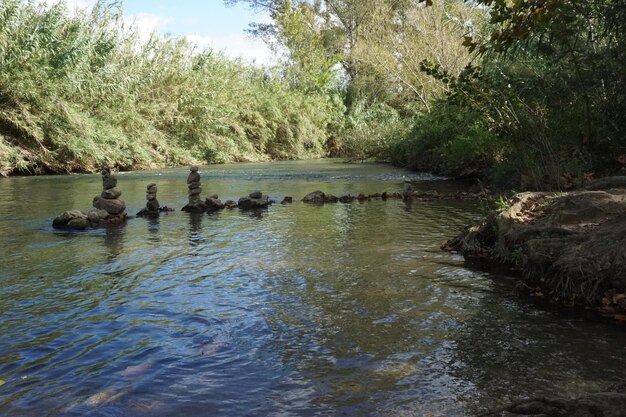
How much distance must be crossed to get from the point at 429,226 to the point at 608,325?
558cm

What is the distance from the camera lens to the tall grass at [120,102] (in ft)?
76.6

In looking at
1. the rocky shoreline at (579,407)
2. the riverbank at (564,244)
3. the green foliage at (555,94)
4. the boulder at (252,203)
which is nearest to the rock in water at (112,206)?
the boulder at (252,203)

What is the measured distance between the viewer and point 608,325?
5004mm

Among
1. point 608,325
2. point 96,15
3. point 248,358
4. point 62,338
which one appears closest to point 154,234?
point 62,338

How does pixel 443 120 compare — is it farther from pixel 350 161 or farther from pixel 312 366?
pixel 312 366

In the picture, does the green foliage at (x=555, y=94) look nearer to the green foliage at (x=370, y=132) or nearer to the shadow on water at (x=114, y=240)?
the shadow on water at (x=114, y=240)

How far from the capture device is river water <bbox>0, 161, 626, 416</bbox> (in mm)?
3719

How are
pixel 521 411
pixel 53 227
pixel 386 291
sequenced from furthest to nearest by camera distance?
1. pixel 53 227
2. pixel 386 291
3. pixel 521 411

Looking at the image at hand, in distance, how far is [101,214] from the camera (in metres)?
11.4

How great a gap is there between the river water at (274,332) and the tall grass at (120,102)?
15.9 meters

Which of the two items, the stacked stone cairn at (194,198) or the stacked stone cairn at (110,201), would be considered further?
the stacked stone cairn at (194,198)

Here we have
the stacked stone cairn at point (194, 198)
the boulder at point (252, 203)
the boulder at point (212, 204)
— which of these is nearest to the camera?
the stacked stone cairn at point (194, 198)

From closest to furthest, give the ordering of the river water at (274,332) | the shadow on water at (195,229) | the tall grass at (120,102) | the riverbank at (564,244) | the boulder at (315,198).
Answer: the river water at (274,332), the riverbank at (564,244), the shadow on water at (195,229), the boulder at (315,198), the tall grass at (120,102)

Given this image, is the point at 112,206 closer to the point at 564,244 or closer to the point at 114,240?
the point at 114,240
